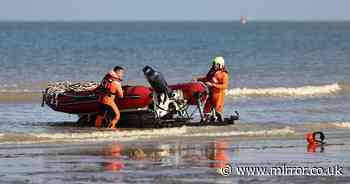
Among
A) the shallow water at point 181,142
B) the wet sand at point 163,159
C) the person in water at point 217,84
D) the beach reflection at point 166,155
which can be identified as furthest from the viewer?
the person in water at point 217,84

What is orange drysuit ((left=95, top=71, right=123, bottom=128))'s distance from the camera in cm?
2028

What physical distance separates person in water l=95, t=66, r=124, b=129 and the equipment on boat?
0.69 feet

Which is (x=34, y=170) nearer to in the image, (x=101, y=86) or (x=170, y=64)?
(x=101, y=86)

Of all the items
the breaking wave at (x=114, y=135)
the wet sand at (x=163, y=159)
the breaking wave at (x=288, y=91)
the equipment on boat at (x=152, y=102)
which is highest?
the breaking wave at (x=288, y=91)

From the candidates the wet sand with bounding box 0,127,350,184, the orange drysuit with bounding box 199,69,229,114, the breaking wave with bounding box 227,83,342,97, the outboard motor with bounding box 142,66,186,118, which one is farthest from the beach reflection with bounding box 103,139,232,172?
the breaking wave with bounding box 227,83,342,97

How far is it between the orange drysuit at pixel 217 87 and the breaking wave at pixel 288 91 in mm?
10123

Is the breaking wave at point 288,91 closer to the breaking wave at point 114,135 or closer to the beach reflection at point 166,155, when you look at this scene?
the breaking wave at point 114,135

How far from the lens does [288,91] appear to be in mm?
32688

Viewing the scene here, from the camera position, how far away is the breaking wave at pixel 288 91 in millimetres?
31641

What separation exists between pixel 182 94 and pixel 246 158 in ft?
16.5

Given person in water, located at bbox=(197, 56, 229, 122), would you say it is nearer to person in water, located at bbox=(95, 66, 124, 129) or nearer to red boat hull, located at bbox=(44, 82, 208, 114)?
red boat hull, located at bbox=(44, 82, 208, 114)

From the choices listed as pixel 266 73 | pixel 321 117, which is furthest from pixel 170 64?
pixel 321 117

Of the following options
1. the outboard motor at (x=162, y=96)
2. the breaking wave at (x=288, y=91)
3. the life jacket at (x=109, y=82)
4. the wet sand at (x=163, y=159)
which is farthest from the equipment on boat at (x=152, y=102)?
the breaking wave at (x=288, y=91)

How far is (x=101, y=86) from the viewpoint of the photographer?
67.3ft
